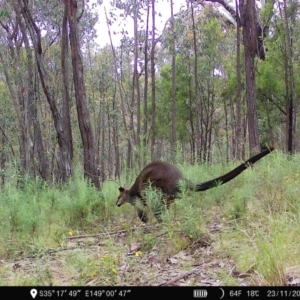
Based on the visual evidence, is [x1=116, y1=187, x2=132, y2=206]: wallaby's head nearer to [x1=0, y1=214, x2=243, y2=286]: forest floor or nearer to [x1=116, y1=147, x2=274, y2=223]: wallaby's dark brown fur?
[x1=116, y1=147, x2=274, y2=223]: wallaby's dark brown fur

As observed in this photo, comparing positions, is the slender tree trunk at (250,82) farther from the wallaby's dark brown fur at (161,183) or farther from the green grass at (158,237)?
the wallaby's dark brown fur at (161,183)

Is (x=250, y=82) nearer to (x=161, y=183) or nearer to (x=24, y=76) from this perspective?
(x=161, y=183)

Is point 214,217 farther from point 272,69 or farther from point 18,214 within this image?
point 272,69

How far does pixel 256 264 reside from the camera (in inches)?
144

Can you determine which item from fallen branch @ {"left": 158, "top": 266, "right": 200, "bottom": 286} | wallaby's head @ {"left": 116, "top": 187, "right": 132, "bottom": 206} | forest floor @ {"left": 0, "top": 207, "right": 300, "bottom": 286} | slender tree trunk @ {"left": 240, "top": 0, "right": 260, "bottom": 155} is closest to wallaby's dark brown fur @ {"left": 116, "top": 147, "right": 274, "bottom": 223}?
wallaby's head @ {"left": 116, "top": 187, "right": 132, "bottom": 206}

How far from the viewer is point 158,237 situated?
5391 millimetres

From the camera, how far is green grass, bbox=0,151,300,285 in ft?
12.8

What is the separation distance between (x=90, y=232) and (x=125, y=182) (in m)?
3.26
